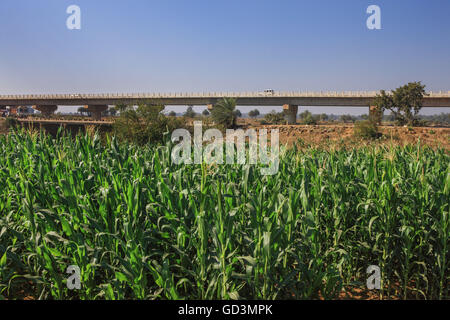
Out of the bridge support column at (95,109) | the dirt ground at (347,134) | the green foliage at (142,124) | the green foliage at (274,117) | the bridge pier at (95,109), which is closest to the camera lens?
the green foliage at (142,124)

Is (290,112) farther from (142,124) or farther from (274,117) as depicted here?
(142,124)

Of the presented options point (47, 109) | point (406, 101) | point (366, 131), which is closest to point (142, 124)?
point (366, 131)

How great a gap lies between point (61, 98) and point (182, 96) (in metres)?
32.1

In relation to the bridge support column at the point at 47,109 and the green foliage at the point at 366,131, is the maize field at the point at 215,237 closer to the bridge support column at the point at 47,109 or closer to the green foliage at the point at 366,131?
the green foliage at the point at 366,131

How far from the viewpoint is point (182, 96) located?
226ft

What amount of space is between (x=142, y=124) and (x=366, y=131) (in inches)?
985

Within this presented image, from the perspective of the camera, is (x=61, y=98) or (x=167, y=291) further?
(x=61, y=98)

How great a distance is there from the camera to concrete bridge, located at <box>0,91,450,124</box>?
55.2m

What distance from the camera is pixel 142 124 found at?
26953mm

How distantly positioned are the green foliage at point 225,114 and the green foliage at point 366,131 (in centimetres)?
1643

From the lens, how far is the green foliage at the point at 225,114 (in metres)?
45.6

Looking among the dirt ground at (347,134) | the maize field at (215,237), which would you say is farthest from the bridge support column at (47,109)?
the maize field at (215,237)
